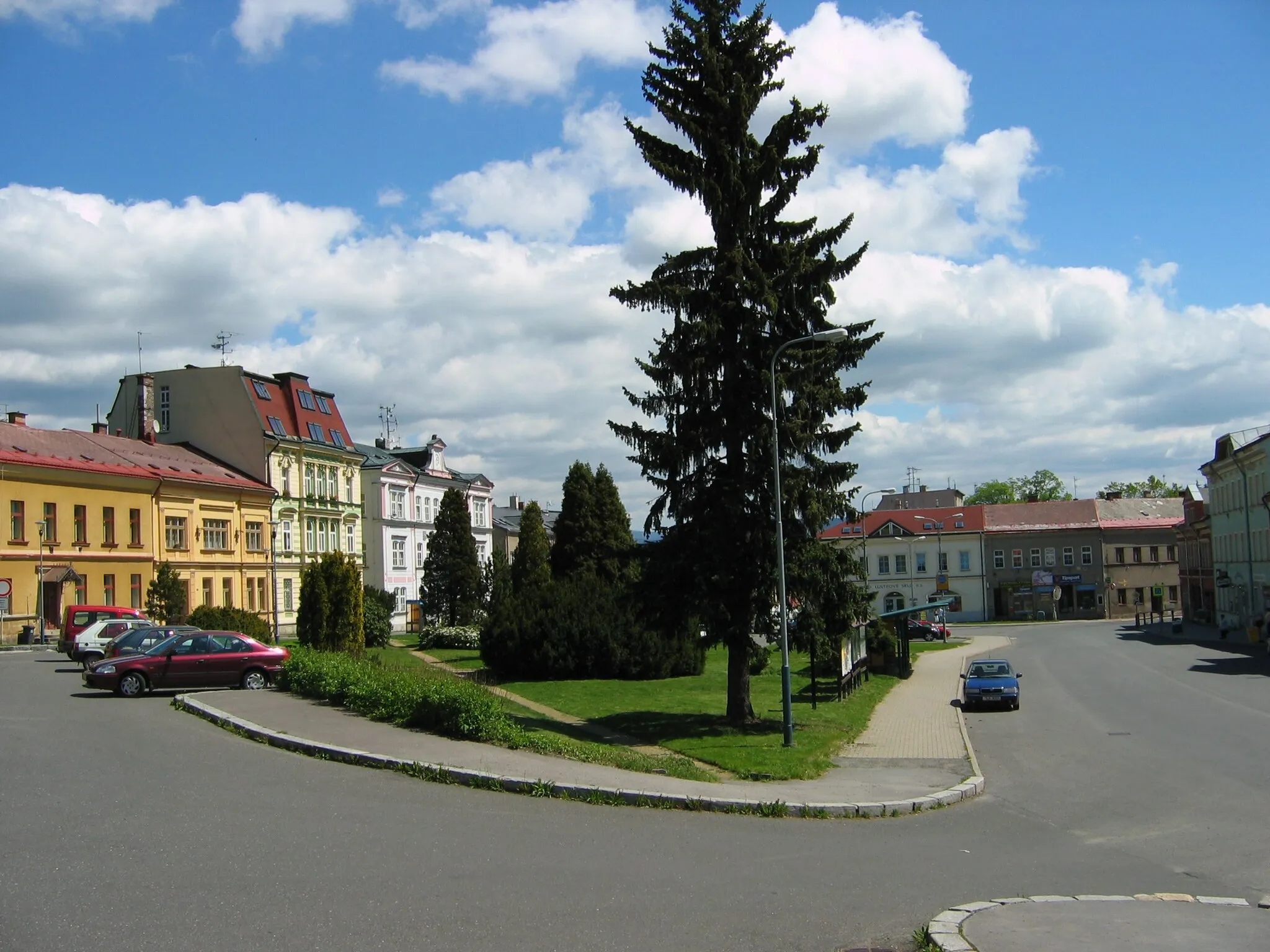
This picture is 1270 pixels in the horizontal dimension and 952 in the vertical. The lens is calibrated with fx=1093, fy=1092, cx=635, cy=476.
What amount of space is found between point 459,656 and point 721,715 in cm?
2213

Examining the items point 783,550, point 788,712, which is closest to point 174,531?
point 783,550

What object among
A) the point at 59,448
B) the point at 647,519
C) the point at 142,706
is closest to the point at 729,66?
the point at 647,519

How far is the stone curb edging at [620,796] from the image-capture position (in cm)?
1330

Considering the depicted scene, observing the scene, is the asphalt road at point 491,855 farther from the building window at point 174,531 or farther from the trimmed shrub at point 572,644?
the building window at point 174,531

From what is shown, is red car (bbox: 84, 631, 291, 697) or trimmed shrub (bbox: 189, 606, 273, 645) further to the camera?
trimmed shrub (bbox: 189, 606, 273, 645)

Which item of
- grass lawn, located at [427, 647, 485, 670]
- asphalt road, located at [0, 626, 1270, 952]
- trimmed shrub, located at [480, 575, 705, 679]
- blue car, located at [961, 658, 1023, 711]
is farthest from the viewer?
grass lawn, located at [427, 647, 485, 670]

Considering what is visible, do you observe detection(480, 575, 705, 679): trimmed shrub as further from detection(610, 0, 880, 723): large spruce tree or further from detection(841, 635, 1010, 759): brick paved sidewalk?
detection(610, 0, 880, 723): large spruce tree

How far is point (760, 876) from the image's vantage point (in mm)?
9773

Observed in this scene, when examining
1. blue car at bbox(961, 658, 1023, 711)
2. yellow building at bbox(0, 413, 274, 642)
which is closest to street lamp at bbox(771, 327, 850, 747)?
blue car at bbox(961, 658, 1023, 711)

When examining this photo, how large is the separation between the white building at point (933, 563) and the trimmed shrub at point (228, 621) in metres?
62.7

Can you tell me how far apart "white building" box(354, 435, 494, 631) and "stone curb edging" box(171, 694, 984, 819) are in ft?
166

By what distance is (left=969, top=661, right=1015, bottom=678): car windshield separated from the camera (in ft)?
98.3

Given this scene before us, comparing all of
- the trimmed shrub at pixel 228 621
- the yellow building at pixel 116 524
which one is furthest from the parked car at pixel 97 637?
the yellow building at pixel 116 524

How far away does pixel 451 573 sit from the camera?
58.1m
